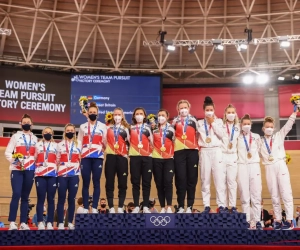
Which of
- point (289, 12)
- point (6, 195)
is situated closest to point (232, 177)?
point (6, 195)

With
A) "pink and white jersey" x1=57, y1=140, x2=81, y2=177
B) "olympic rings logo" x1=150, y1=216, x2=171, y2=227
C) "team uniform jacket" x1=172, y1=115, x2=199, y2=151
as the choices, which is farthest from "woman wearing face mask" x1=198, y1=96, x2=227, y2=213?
"pink and white jersey" x1=57, y1=140, x2=81, y2=177

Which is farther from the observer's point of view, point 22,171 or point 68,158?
point 68,158

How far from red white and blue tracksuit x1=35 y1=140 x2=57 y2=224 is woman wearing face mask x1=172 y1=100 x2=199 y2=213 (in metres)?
2.44

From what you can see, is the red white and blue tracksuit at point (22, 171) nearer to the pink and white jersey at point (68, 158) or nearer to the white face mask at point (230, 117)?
the pink and white jersey at point (68, 158)

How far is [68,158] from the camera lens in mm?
8961

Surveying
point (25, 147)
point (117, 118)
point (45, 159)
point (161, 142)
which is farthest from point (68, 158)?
point (161, 142)

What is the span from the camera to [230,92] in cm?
2275

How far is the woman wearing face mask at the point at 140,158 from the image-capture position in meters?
8.38

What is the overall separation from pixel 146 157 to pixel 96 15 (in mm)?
13220

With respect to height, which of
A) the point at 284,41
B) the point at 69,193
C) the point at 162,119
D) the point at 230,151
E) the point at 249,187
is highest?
the point at 284,41

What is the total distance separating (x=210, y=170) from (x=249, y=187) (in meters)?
1.05

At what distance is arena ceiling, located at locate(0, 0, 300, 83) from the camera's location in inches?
810

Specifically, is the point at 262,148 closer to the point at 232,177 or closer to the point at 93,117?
the point at 232,177

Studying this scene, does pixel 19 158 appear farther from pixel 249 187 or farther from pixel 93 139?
pixel 249 187
